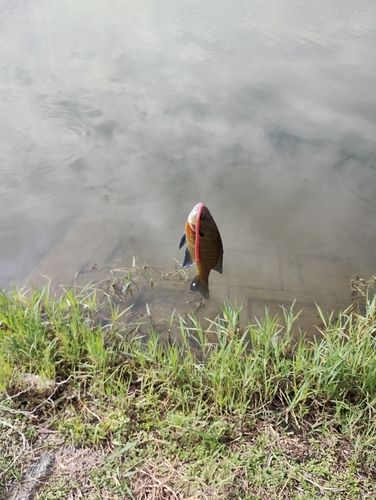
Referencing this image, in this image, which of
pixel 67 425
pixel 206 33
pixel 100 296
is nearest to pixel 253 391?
→ pixel 67 425

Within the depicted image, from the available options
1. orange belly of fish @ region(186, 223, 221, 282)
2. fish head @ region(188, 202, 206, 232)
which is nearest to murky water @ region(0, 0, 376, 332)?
orange belly of fish @ region(186, 223, 221, 282)

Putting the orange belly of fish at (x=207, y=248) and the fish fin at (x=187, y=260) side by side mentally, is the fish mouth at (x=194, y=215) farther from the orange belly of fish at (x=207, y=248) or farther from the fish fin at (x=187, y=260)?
the fish fin at (x=187, y=260)

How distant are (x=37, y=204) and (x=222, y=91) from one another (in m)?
3.57

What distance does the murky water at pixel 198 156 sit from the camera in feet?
12.3

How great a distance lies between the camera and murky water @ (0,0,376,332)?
3738 millimetres

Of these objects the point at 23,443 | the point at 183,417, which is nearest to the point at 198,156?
the point at 183,417

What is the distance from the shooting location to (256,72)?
7266mm

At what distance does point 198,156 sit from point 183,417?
11.5ft

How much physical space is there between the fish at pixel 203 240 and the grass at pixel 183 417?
1.31ft

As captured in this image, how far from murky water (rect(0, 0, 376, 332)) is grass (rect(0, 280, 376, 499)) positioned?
0.95 m

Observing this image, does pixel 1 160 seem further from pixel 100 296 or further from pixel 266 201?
pixel 266 201

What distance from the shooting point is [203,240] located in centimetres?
219

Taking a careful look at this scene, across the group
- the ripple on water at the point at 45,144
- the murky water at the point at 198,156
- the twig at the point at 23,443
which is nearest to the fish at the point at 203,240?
the murky water at the point at 198,156

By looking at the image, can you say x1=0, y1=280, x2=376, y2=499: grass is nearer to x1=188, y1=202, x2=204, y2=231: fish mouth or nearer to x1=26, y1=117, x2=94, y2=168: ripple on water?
x1=188, y1=202, x2=204, y2=231: fish mouth
